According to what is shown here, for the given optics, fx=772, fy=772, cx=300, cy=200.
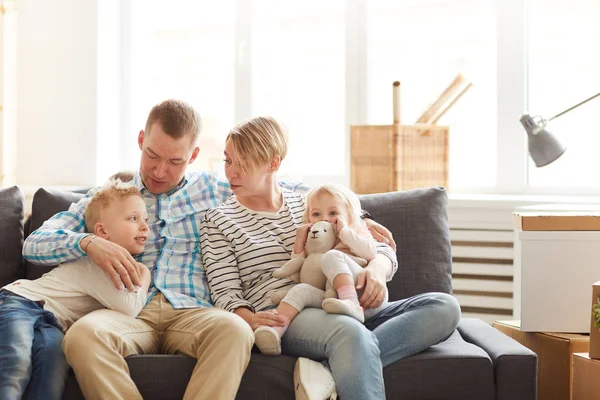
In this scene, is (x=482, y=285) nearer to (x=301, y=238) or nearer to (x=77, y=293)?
(x=301, y=238)

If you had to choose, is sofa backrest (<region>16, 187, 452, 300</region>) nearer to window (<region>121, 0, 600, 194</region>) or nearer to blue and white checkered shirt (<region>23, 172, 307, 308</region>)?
blue and white checkered shirt (<region>23, 172, 307, 308</region>)

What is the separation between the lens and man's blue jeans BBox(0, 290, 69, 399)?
1.73m

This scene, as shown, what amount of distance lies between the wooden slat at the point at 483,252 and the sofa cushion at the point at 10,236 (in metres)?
1.65

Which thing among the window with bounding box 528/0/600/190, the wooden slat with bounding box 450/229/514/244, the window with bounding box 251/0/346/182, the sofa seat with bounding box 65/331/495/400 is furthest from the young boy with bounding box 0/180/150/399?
the window with bounding box 528/0/600/190

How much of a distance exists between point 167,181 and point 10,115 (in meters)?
1.53

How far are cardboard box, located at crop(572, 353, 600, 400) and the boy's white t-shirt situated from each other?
3.84ft

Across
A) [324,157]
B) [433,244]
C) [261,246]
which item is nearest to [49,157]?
[324,157]

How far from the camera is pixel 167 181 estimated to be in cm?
229

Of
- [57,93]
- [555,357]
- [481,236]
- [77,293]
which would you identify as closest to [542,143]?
[481,236]

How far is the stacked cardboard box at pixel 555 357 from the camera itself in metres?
2.18

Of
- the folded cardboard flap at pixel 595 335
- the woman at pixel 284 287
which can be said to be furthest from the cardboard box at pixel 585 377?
the woman at pixel 284 287

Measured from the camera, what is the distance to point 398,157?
305cm

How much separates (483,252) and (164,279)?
4.61ft

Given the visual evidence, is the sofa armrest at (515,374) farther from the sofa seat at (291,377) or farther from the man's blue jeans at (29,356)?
the man's blue jeans at (29,356)
